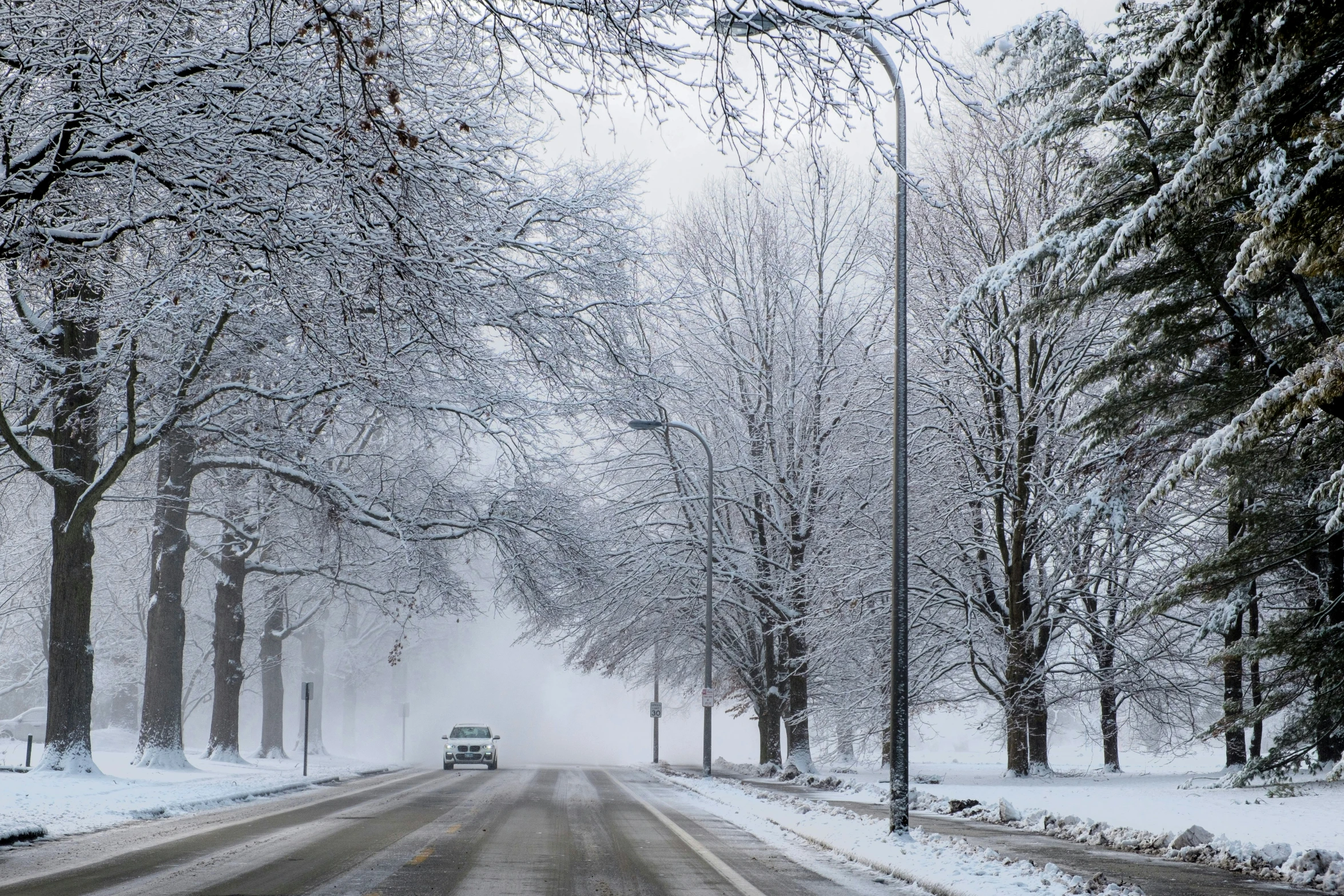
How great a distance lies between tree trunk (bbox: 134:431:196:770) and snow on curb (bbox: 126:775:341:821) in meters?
2.66

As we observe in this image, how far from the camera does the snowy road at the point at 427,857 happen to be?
8148 millimetres

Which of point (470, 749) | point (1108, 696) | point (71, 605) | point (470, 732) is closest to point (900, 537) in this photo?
point (71, 605)

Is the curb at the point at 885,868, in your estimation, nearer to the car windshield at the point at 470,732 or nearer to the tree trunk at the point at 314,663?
the car windshield at the point at 470,732

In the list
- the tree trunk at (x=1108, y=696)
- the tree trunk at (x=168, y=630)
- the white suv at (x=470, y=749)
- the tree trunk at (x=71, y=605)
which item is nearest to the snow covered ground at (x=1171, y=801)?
the tree trunk at (x=1108, y=696)

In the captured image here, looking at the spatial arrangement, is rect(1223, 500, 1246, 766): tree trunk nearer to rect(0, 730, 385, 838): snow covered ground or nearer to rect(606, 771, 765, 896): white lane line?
rect(606, 771, 765, 896): white lane line

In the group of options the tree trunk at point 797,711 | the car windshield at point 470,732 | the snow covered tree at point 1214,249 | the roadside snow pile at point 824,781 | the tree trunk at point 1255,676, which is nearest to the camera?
the snow covered tree at point 1214,249

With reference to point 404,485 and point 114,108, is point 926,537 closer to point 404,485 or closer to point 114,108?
point 404,485

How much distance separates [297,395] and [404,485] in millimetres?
4260

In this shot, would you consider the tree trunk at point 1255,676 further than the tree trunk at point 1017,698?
No

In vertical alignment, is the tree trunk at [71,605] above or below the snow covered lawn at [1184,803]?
above

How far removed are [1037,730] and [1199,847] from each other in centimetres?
1283

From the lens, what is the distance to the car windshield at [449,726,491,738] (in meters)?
35.2

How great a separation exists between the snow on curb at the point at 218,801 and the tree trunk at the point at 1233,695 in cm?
1422

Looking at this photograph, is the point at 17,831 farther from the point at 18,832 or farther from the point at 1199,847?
the point at 1199,847
